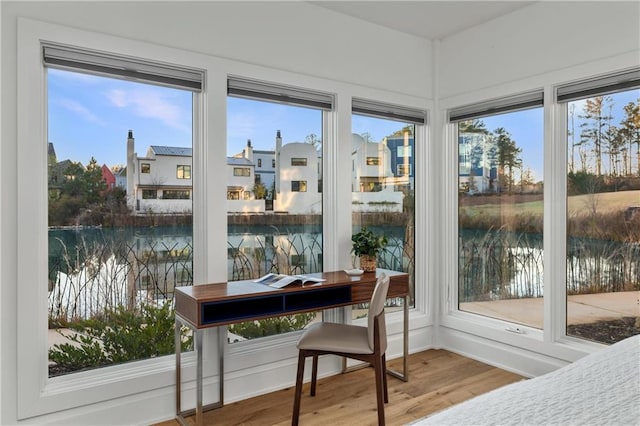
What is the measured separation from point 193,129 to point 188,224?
640 mm

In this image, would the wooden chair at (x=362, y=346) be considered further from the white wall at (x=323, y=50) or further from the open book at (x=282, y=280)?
the white wall at (x=323, y=50)

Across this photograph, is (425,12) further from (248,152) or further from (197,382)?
(197,382)

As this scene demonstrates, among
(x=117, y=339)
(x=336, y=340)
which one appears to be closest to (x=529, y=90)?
(x=336, y=340)

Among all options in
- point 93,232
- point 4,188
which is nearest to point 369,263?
point 93,232

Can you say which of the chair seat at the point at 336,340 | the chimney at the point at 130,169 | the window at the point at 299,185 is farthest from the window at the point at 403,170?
the chimney at the point at 130,169

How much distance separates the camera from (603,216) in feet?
10.0

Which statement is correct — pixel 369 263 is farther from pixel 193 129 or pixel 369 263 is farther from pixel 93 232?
pixel 93 232

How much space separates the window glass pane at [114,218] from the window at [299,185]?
0.81 metres

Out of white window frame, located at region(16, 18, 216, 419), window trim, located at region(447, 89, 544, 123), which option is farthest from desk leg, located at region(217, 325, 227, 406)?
window trim, located at region(447, 89, 544, 123)

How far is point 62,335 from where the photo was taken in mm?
2564

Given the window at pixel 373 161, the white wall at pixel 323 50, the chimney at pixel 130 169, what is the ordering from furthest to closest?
the window at pixel 373 161, the chimney at pixel 130 169, the white wall at pixel 323 50

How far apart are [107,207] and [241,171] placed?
0.92 m

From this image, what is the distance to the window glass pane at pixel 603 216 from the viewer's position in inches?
115

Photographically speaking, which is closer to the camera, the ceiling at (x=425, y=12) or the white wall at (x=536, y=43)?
the white wall at (x=536, y=43)
